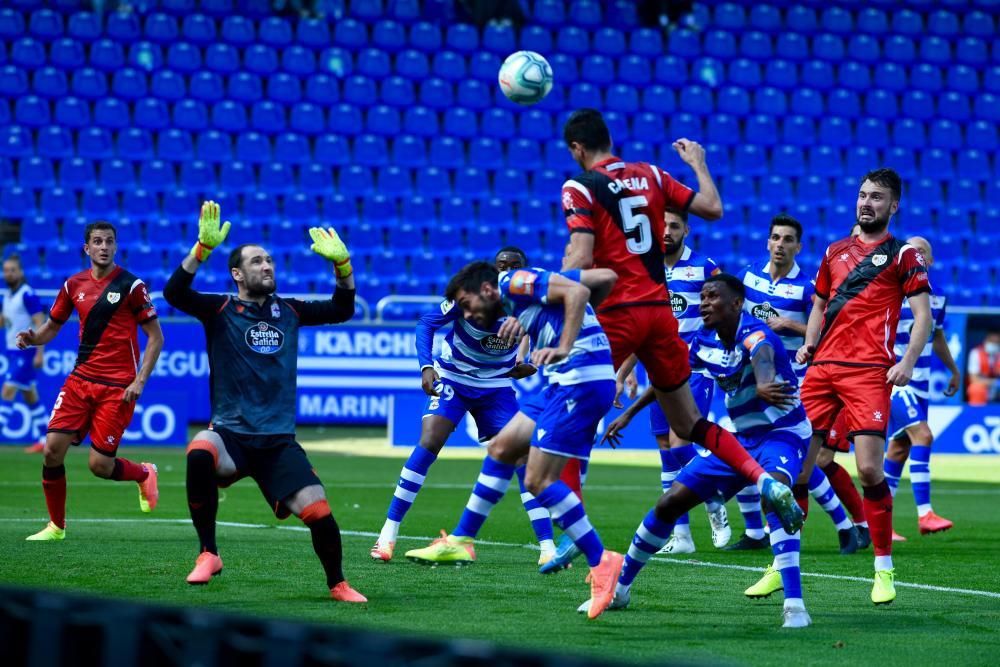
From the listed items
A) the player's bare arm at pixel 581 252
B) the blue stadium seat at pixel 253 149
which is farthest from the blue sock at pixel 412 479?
the blue stadium seat at pixel 253 149

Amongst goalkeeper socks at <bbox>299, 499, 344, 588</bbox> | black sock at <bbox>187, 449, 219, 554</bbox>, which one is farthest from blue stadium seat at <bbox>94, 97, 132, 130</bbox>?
goalkeeper socks at <bbox>299, 499, 344, 588</bbox>

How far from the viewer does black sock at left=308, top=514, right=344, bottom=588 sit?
7738 millimetres

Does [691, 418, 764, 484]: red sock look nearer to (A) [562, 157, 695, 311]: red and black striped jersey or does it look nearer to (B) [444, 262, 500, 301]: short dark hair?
(A) [562, 157, 695, 311]: red and black striped jersey

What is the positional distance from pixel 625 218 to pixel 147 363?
466 cm

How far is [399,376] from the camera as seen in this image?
20.4 m

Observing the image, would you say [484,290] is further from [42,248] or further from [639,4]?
[639,4]

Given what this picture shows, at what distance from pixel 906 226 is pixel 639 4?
6.88m

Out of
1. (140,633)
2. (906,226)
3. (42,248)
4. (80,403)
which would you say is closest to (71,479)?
(80,403)

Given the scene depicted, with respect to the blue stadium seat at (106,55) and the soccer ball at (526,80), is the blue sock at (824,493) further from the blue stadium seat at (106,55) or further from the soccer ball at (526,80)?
the blue stadium seat at (106,55)

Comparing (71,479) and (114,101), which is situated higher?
(114,101)

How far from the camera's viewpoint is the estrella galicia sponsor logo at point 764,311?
11055mm

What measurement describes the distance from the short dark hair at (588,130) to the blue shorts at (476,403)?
2861 millimetres

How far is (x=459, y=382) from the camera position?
10.0m

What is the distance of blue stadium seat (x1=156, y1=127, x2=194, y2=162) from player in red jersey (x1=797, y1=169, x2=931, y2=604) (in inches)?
656
